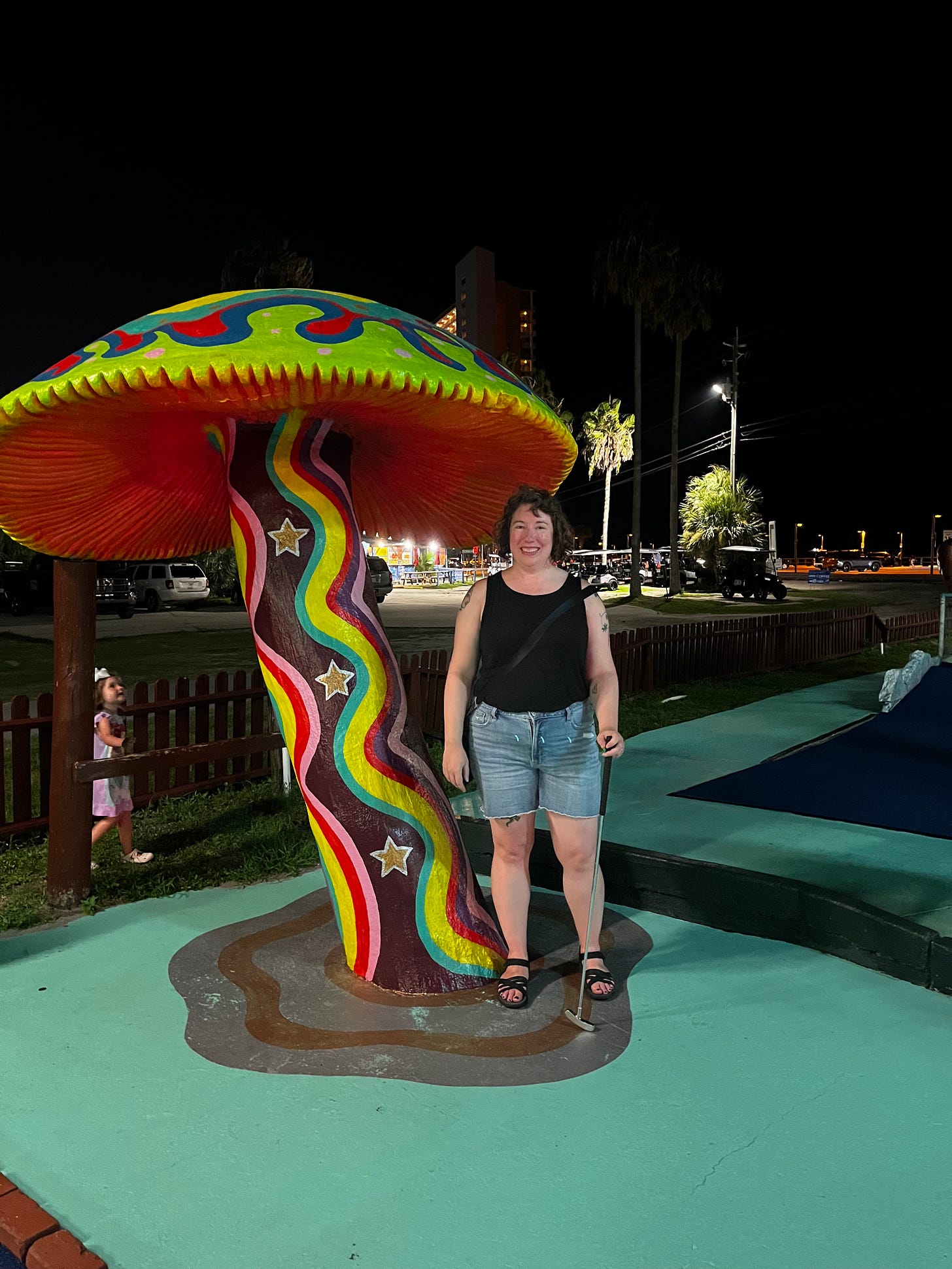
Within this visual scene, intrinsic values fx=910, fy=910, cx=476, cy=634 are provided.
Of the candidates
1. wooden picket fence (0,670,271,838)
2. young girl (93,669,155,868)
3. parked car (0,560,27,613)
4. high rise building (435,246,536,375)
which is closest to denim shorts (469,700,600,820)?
wooden picket fence (0,670,271,838)

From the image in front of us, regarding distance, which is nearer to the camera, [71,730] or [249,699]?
[71,730]

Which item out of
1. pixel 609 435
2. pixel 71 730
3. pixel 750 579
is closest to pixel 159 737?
pixel 71 730

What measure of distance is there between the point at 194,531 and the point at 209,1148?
2.94 meters

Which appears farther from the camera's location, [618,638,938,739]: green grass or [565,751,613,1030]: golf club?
[618,638,938,739]: green grass

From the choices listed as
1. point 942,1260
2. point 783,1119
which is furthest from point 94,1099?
point 942,1260

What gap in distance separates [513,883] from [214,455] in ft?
6.84

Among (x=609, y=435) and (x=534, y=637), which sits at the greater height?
(x=609, y=435)

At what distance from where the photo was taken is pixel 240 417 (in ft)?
10.7

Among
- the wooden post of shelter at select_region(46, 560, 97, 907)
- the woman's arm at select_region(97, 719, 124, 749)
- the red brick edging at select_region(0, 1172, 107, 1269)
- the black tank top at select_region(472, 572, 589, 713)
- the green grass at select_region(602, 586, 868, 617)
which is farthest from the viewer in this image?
the green grass at select_region(602, 586, 868, 617)

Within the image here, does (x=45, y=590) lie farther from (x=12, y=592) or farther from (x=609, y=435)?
(x=609, y=435)

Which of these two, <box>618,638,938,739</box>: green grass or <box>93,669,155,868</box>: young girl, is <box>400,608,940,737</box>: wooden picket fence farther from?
<box>93,669,155,868</box>: young girl

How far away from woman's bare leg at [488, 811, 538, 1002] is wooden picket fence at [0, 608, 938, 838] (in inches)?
43.5

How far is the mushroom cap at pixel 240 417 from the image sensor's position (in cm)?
271

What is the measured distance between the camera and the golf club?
2951 mm
